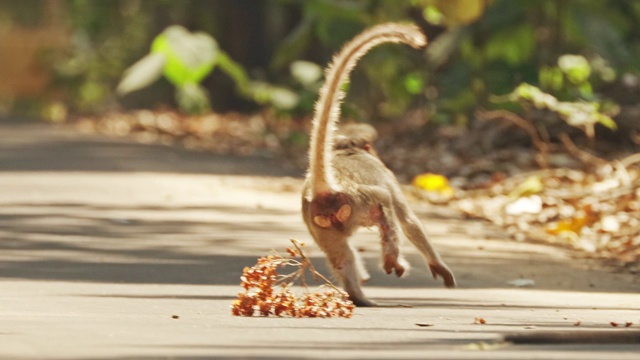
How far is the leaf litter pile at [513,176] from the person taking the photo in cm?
1272

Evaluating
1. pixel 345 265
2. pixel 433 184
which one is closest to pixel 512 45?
pixel 433 184

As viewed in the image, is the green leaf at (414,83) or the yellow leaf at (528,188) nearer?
the yellow leaf at (528,188)

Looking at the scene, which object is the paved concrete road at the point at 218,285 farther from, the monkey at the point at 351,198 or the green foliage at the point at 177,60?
the green foliage at the point at 177,60

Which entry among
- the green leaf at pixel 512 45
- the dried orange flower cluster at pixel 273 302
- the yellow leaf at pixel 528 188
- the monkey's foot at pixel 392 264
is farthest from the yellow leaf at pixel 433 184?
the dried orange flower cluster at pixel 273 302

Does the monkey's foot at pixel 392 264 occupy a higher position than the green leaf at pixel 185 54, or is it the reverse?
the green leaf at pixel 185 54

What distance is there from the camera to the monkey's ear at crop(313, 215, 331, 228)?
27.5ft

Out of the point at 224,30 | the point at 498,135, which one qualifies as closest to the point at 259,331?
the point at 498,135

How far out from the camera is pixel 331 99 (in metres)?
8.37

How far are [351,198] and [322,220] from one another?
182 mm

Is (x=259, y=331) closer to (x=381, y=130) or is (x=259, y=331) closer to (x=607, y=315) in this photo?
(x=607, y=315)

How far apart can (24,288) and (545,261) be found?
3.72 meters

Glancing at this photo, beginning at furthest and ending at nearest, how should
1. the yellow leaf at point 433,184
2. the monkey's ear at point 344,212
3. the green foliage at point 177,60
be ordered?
→ 1. the green foliage at point 177,60
2. the yellow leaf at point 433,184
3. the monkey's ear at point 344,212

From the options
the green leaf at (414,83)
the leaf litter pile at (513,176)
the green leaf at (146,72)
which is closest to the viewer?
the leaf litter pile at (513,176)

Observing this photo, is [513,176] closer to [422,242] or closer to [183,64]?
[422,242]
